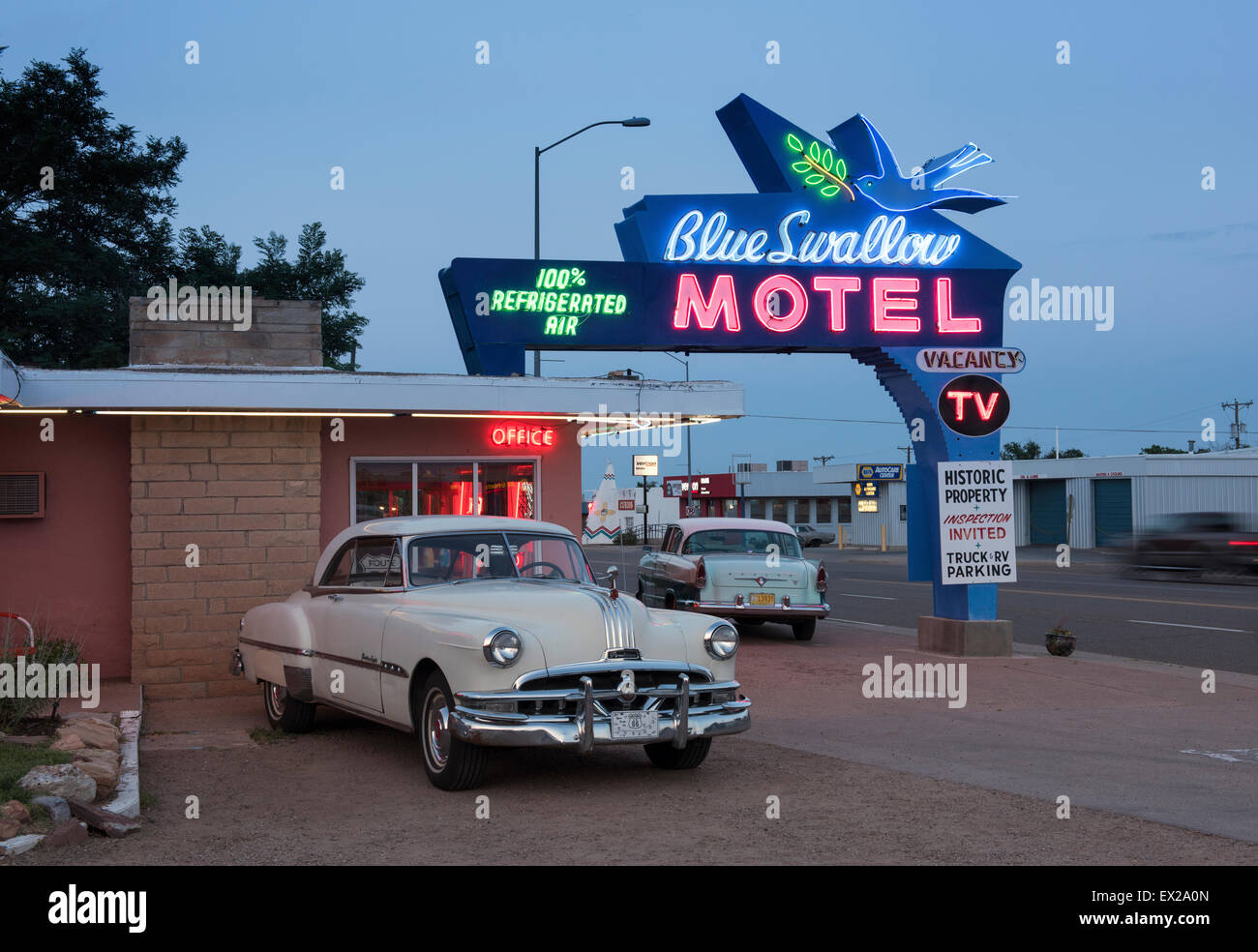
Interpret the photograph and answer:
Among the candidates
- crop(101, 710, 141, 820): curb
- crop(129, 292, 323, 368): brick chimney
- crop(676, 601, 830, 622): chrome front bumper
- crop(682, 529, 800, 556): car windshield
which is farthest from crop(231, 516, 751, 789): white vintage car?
crop(682, 529, 800, 556): car windshield

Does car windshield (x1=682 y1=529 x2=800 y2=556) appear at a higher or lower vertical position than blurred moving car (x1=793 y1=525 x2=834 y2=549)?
higher

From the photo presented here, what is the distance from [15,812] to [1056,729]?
303 inches

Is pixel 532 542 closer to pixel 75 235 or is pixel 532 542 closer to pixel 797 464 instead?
Answer: pixel 75 235

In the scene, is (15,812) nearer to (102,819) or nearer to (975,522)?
(102,819)

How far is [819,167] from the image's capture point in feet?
57.2

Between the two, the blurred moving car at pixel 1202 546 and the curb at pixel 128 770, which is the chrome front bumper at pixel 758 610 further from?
the blurred moving car at pixel 1202 546

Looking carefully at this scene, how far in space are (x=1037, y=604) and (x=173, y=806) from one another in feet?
66.8

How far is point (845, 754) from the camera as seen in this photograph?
30.0 ft

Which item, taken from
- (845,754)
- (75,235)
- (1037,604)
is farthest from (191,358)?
(75,235)

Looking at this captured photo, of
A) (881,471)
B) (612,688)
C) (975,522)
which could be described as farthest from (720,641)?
(881,471)

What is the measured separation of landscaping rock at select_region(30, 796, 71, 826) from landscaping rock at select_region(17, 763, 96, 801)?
0.17 m

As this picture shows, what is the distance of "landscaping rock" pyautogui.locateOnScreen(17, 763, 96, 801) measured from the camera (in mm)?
6820

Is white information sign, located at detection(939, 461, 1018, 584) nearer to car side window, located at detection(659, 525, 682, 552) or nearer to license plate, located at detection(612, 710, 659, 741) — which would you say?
car side window, located at detection(659, 525, 682, 552)

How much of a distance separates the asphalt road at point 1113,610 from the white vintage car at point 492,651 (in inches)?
101
